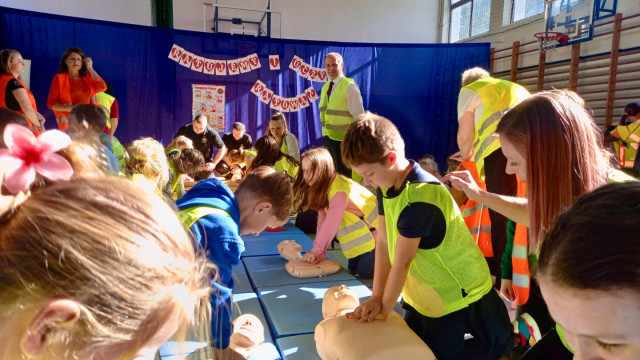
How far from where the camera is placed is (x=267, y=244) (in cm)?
342

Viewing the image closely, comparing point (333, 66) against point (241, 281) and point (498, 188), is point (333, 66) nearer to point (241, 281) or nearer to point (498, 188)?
point (498, 188)

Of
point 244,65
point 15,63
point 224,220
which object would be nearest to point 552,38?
point 244,65

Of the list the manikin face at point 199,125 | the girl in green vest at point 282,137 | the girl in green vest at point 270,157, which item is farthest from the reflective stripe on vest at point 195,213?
the manikin face at point 199,125

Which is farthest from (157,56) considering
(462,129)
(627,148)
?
(627,148)

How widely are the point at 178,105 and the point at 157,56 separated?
29.8 inches

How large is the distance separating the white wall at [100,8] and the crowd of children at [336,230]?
5.77 meters

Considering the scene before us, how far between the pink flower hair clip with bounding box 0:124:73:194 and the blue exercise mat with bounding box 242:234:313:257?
2.51m

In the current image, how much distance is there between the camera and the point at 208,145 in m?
5.49

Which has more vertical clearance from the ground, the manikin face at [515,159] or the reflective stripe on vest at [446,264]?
the manikin face at [515,159]

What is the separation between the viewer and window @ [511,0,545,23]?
6.78 metres

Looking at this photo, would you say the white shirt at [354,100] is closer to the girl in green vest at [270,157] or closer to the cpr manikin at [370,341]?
the girl in green vest at [270,157]

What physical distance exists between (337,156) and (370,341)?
2.81 metres

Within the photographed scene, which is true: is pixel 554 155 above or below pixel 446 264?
above

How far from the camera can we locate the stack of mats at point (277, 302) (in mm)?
1864
